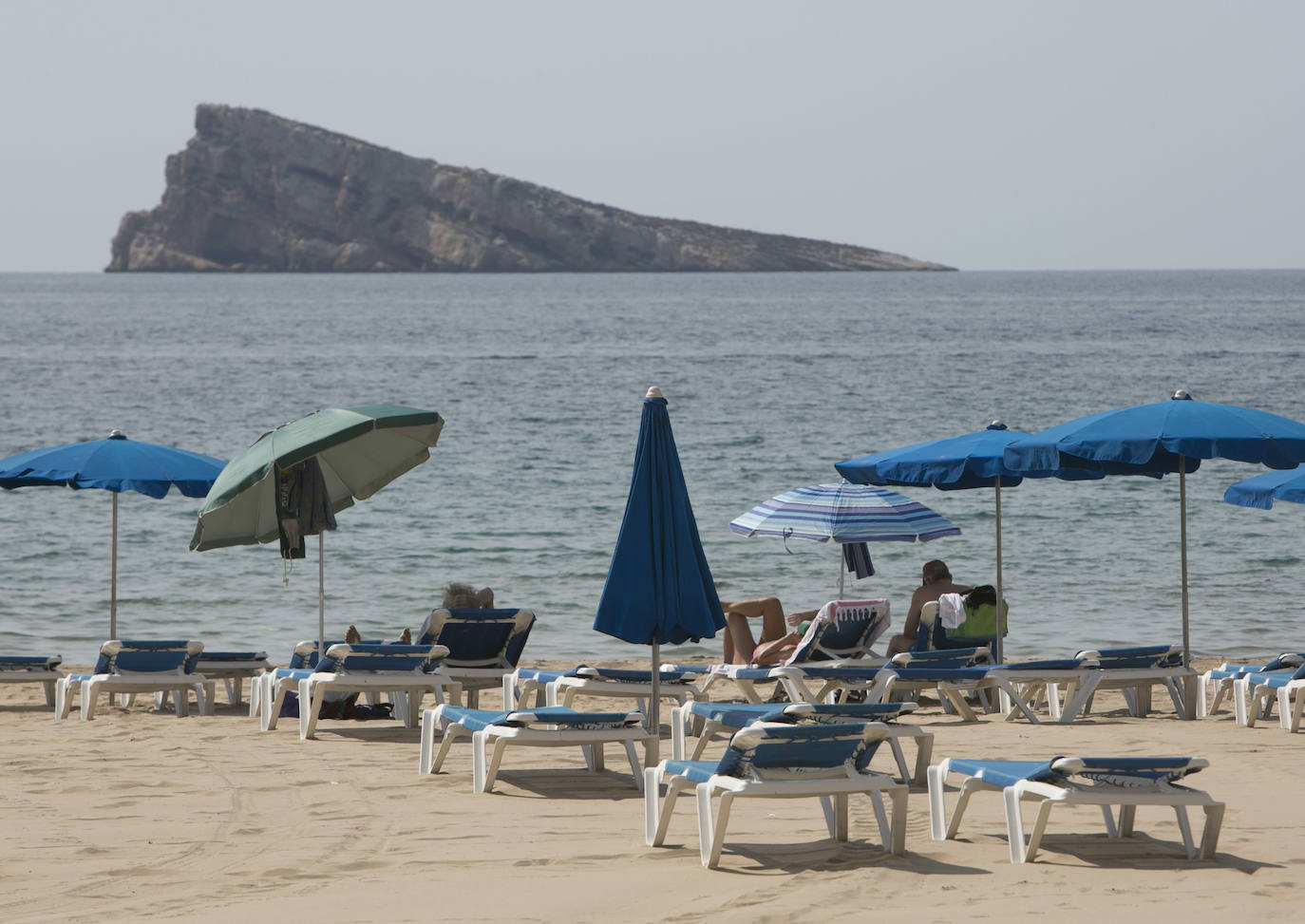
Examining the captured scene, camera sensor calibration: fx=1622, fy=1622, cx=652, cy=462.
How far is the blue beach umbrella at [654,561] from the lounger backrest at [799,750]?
74.7 inches

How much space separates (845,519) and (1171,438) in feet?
8.41

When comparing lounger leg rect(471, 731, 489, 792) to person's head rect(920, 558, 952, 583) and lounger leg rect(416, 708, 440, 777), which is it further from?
person's head rect(920, 558, 952, 583)

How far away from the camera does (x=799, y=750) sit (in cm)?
591

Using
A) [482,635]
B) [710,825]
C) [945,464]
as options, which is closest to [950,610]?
[945,464]

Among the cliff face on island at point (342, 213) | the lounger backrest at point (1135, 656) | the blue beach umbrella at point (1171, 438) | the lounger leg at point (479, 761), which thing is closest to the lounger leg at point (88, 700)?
the lounger leg at point (479, 761)

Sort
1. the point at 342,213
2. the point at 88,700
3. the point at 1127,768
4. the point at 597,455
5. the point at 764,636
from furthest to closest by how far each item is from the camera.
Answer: the point at 342,213, the point at 597,455, the point at 764,636, the point at 88,700, the point at 1127,768

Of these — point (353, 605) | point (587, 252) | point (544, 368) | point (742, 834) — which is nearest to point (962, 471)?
point (742, 834)

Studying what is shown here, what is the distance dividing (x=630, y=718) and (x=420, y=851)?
150 cm

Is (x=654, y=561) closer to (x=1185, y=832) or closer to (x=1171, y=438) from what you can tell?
(x=1185, y=832)

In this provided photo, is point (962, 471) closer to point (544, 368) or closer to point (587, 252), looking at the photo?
point (544, 368)

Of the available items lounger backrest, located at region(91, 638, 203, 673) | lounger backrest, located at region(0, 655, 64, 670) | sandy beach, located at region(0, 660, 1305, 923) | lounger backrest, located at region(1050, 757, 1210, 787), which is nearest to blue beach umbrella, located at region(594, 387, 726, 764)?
sandy beach, located at region(0, 660, 1305, 923)

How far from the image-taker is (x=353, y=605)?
16906mm

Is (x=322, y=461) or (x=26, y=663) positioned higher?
(x=322, y=461)

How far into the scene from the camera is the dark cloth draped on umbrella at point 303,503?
10.1m
